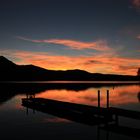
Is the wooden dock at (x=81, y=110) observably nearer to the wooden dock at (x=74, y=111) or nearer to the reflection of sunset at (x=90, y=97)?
the wooden dock at (x=74, y=111)

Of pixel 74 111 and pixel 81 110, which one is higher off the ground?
pixel 81 110

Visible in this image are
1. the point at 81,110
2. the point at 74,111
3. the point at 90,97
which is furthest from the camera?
the point at 90,97

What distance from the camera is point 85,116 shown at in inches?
1078

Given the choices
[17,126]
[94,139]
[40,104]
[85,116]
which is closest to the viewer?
[94,139]

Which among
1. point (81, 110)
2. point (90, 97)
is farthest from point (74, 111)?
point (90, 97)

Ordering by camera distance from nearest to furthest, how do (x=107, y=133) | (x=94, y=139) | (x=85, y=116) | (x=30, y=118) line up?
(x=94, y=139), (x=107, y=133), (x=85, y=116), (x=30, y=118)

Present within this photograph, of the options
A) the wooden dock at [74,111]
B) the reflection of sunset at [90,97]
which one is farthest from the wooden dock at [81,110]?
the reflection of sunset at [90,97]

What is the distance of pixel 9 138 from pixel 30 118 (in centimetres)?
990

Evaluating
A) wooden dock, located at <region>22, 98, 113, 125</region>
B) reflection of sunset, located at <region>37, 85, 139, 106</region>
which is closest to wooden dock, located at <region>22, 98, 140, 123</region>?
wooden dock, located at <region>22, 98, 113, 125</region>

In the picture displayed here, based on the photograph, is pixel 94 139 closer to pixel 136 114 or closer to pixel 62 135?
pixel 62 135

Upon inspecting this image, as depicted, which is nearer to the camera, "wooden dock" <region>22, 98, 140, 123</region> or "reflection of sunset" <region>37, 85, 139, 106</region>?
"wooden dock" <region>22, 98, 140, 123</region>

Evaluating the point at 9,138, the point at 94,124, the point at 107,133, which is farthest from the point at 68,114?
the point at 9,138

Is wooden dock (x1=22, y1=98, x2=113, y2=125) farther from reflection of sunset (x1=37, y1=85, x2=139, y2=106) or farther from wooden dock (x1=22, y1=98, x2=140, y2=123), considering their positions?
reflection of sunset (x1=37, y1=85, x2=139, y2=106)

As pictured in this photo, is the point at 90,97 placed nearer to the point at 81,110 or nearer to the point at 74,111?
the point at 74,111
